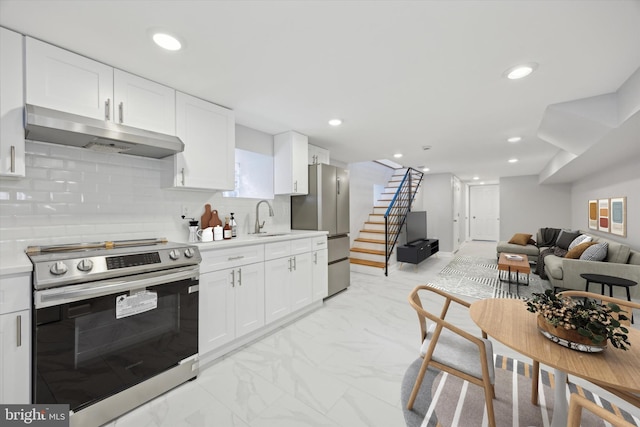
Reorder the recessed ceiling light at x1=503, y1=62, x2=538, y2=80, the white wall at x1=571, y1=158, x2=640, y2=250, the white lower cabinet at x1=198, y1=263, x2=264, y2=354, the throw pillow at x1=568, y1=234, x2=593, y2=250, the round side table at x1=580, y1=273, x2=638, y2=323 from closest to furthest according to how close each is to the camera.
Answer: the recessed ceiling light at x1=503, y1=62, x2=538, y2=80, the white lower cabinet at x1=198, y1=263, x2=264, y2=354, the round side table at x1=580, y1=273, x2=638, y2=323, the white wall at x1=571, y1=158, x2=640, y2=250, the throw pillow at x1=568, y1=234, x2=593, y2=250

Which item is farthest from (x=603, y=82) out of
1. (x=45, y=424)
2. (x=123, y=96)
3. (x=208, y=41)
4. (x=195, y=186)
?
(x=45, y=424)

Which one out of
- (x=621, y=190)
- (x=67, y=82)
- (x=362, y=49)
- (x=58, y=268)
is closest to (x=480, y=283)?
(x=621, y=190)

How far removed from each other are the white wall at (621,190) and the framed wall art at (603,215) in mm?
94

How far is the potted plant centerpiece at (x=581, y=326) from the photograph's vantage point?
3.98 ft

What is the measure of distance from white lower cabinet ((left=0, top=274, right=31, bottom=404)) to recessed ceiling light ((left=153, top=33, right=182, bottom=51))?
154 cm

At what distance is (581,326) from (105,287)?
8.46 feet

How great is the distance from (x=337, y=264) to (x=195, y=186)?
2.36 m

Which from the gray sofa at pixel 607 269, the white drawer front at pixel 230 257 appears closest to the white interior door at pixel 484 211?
the gray sofa at pixel 607 269

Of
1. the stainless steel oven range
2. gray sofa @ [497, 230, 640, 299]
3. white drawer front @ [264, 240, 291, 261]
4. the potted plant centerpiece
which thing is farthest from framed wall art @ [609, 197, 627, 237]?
the stainless steel oven range

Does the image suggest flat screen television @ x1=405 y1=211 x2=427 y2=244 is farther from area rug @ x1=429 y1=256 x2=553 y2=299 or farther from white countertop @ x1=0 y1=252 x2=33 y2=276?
white countertop @ x1=0 y1=252 x2=33 y2=276

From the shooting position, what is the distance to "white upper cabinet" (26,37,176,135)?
5.25ft

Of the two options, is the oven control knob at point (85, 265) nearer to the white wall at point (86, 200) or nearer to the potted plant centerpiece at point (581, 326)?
the white wall at point (86, 200)

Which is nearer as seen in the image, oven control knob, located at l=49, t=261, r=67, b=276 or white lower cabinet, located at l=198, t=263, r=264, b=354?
oven control knob, located at l=49, t=261, r=67, b=276

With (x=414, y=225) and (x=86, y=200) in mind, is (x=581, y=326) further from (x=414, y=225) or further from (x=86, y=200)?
(x=414, y=225)
